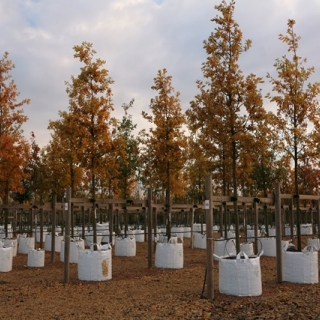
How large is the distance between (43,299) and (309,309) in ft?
15.2

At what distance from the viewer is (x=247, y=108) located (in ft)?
41.5

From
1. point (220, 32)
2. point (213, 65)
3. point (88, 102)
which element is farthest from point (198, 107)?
point (88, 102)

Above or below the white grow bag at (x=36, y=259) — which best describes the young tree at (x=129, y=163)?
above

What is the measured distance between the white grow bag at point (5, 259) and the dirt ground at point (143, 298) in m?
0.43

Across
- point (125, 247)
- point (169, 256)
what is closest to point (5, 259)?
point (169, 256)

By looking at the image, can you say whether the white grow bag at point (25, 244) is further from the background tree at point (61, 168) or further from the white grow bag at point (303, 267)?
the white grow bag at point (303, 267)

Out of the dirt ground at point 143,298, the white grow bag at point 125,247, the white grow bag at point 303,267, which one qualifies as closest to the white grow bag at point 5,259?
the dirt ground at point 143,298

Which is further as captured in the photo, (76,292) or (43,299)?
(76,292)

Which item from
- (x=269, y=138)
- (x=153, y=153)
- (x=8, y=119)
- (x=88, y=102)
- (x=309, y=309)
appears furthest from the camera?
(x=8, y=119)

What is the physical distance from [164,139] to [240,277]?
28.1 feet

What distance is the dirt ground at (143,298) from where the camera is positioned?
677 centimetres

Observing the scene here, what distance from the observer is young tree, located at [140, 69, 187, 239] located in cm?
1591

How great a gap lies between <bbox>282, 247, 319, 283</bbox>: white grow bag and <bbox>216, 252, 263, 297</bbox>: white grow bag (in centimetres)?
161

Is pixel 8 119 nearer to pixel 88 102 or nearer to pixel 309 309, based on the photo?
pixel 88 102
